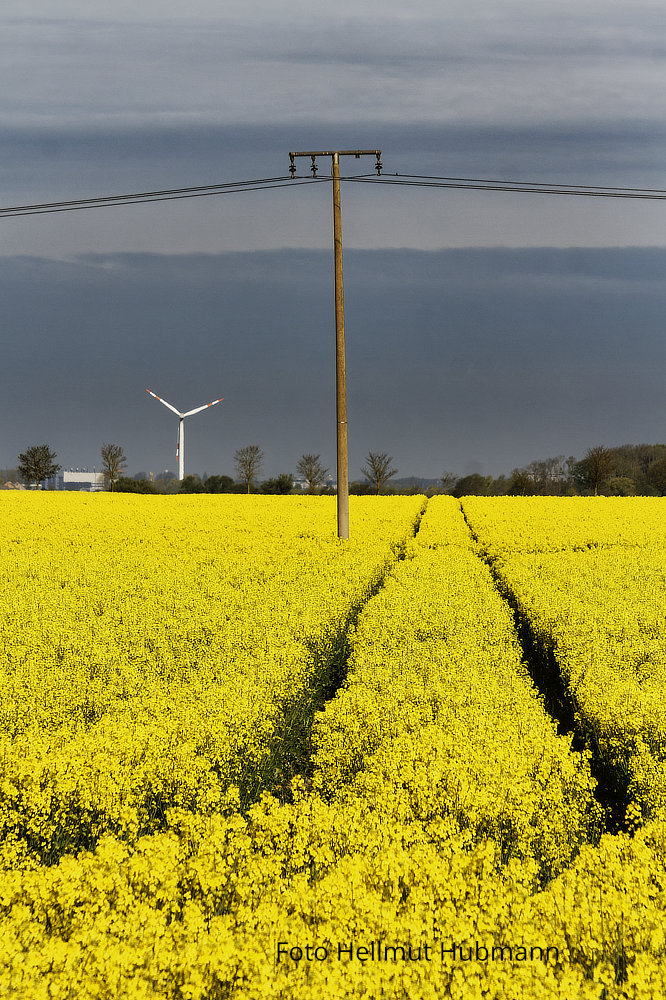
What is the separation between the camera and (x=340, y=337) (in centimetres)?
2573

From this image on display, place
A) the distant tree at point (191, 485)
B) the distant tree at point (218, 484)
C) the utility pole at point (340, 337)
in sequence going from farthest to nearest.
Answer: the distant tree at point (218, 484), the distant tree at point (191, 485), the utility pole at point (340, 337)

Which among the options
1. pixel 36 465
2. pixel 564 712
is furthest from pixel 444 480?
pixel 564 712

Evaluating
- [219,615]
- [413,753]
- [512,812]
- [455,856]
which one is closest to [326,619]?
[219,615]

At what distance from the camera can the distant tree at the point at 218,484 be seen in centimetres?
8562

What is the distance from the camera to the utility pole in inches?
992

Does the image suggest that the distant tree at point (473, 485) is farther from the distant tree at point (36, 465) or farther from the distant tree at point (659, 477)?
the distant tree at point (36, 465)

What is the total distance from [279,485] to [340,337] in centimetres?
5944

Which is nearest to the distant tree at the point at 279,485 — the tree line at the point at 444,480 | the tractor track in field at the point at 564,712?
the tree line at the point at 444,480

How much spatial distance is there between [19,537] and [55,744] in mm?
24725

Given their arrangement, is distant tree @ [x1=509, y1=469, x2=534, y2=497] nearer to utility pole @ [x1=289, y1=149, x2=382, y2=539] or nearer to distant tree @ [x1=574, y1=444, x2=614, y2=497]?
distant tree @ [x1=574, y1=444, x2=614, y2=497]

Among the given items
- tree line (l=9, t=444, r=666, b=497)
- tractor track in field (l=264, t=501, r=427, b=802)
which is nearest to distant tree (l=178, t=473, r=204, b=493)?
tree line (l=9, t=444, r=666, b=497)

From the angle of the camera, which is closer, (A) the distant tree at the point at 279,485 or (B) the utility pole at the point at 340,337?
(B) the utility pole at the point at 340,337

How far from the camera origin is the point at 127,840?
6.23 metres

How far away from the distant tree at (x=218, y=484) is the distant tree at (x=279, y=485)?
4.14m
